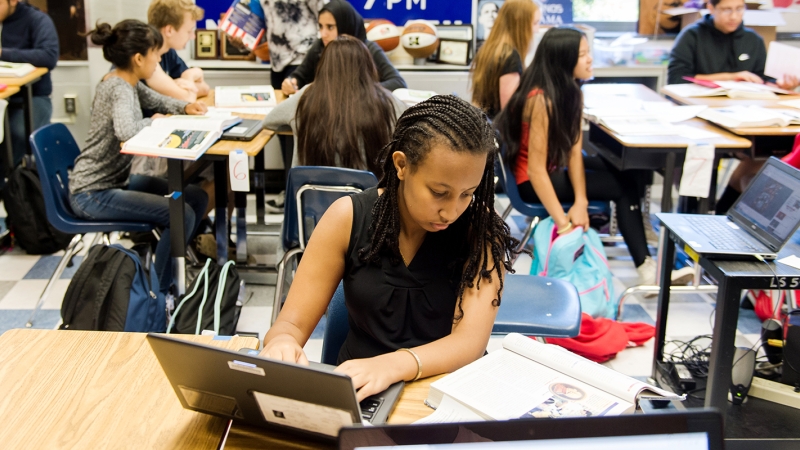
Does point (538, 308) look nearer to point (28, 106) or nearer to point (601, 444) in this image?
point (601, 444)

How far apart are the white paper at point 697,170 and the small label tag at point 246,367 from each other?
255 cm

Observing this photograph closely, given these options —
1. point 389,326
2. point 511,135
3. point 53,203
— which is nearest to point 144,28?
point 53,203

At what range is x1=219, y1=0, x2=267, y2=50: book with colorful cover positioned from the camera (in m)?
4.64

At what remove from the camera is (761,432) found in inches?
90.3

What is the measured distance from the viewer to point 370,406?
49.9 inches

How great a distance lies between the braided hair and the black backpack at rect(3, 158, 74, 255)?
104 inches

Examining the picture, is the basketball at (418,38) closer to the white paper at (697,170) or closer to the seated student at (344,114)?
the seated student at (344,114)

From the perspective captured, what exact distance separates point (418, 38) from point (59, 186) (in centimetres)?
258

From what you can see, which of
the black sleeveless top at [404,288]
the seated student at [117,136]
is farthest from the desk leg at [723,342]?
the seated student at [117,136]

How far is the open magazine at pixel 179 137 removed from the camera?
9.34ft

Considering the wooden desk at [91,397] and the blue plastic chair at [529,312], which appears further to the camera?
the blue plastic chair at [529,312]

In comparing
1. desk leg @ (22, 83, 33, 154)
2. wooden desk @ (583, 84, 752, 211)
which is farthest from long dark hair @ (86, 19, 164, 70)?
wooden desk @ (583, 84, 752, 211)

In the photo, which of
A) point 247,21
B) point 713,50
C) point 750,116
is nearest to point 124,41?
point 247,21

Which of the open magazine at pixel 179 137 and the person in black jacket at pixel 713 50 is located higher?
the person in black jacket at pixel 713 50
